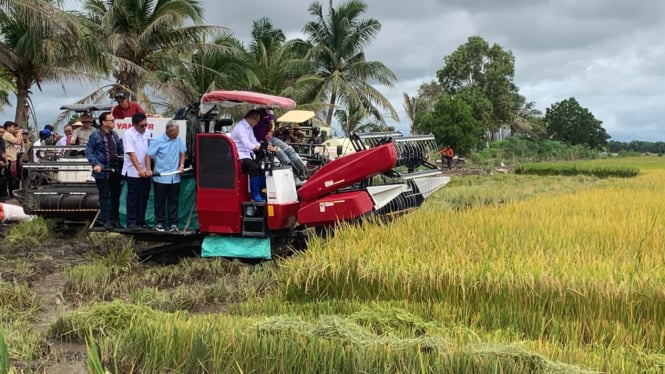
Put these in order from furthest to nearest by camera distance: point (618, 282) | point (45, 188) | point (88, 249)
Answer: point (45, 188), point (88, 249), point (618, 282)

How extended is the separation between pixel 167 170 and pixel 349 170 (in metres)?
2.20

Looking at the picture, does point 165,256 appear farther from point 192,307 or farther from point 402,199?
point 402,199

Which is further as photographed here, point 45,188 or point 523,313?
point 45,188

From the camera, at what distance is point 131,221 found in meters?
7.24

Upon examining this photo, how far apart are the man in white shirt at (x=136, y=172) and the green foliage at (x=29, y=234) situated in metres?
2.07

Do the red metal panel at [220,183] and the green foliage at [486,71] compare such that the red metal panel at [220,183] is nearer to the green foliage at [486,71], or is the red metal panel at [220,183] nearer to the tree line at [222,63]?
the tree line at [222,63]

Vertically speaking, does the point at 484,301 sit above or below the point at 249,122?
below

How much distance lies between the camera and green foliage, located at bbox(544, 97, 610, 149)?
55.8m

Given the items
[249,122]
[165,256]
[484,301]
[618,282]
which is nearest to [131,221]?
[165,256]

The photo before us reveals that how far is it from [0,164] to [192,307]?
294 inches

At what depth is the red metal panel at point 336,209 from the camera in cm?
638

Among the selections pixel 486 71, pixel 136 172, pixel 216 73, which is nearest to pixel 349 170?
pixel 136 172

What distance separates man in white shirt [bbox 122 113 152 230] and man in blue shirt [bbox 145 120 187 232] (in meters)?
0.12

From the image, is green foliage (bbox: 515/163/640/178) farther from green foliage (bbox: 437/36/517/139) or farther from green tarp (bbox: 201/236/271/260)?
green tarp (bbox: 201/236/271/260)
